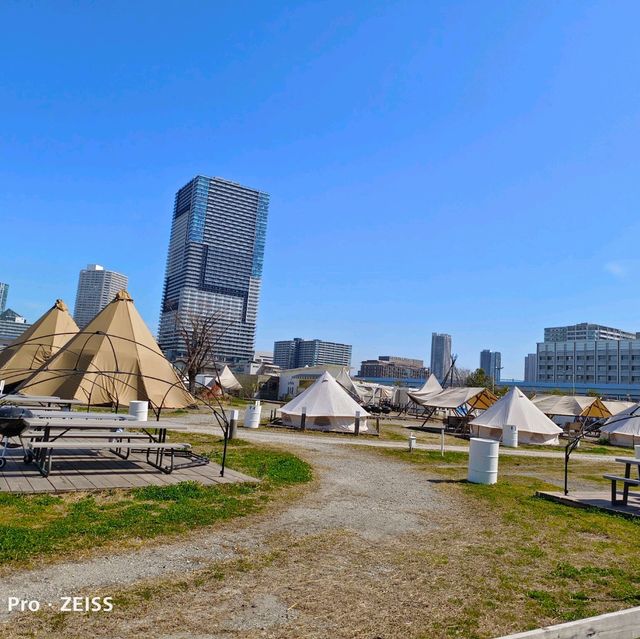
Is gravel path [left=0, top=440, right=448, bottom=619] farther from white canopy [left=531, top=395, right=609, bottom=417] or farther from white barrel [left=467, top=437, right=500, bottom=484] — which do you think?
white canopy [left=531, top=395, right=609, bottom=417]

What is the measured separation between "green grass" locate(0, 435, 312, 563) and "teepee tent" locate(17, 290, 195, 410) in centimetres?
1623

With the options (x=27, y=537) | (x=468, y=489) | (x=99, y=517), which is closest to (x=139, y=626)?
(x=27, y=537)

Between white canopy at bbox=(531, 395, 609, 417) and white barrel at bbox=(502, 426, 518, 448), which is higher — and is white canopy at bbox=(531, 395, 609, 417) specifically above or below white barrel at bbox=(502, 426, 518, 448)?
above

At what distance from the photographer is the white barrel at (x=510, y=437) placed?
85.7 feet

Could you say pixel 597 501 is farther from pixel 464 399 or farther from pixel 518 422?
pixel 464 399

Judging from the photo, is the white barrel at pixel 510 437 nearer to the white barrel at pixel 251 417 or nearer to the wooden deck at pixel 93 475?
the white barrel at pixel 251 417

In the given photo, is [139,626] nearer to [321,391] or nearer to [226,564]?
[226,564]

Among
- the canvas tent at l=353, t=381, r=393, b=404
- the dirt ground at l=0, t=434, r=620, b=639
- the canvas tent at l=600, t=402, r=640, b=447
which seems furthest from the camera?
the canvas tent at l=353, t=381, r=393, b=404

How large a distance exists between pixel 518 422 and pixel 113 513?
82.8ft

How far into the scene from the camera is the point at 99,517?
7270 mm

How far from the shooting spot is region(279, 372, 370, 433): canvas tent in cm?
2712

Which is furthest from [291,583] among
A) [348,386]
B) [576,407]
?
[348,386]

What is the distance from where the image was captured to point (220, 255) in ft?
570

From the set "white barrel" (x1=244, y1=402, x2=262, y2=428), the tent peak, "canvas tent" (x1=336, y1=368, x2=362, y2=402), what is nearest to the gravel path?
"white barrel" (x1=244, y1=402, x2=262, y2=428)
